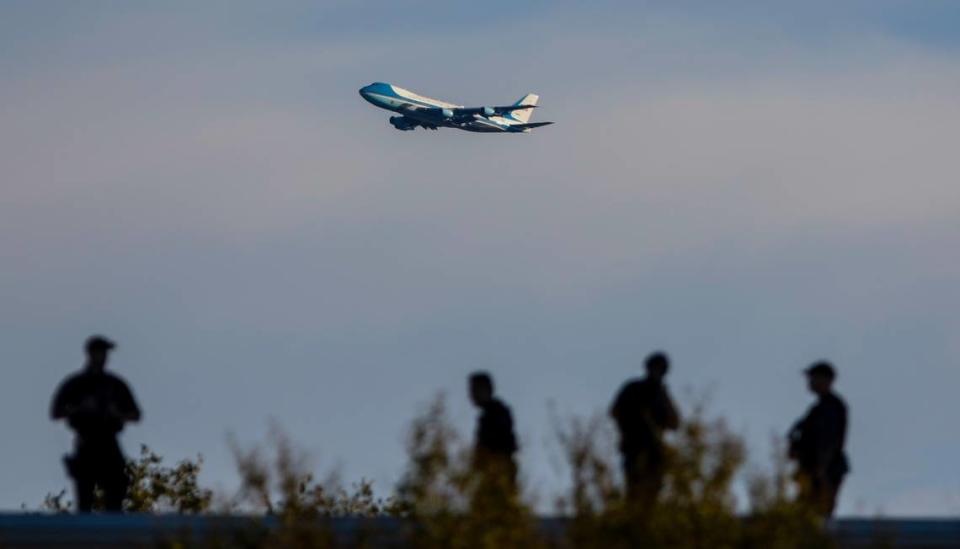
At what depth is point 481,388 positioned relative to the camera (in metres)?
22.4

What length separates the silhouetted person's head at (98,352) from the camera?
74.0 feet

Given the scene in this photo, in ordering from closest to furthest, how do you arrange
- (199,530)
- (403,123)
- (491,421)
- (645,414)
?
(199,530), (645,414), (491,421), (403,123)

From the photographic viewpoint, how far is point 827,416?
22.4m

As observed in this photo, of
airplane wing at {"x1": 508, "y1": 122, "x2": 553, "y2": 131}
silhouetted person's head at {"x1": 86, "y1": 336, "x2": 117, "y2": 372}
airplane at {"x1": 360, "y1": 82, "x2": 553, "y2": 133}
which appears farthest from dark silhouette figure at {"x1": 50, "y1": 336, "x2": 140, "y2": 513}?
airplane wing at {"x1": 508, "y1": 122, "x2": 553, "y2": 131}

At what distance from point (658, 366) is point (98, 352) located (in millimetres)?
5582

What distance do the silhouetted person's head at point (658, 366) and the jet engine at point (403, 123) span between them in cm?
9337

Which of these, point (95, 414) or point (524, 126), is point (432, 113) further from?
point (95, 414)

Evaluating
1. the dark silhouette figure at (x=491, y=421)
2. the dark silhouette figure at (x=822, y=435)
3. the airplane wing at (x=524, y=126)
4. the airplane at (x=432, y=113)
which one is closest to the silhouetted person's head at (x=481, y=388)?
the dark silhouette figure at (x=491, y=421)

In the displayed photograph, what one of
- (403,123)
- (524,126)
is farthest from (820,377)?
(524,126)

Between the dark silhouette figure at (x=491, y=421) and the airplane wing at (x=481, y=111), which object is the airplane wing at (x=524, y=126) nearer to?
the airplane wing at (x=481, y=111)

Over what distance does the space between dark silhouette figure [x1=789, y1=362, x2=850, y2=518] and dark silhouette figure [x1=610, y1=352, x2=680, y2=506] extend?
1383 mm

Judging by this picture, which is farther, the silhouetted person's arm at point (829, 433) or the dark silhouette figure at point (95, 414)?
the dark silhouette figure at point (95, 414)

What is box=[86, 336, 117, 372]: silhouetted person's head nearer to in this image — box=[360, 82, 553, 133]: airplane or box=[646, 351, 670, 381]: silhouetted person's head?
box=[646, 351, 670, 381]: silhouetted person's head

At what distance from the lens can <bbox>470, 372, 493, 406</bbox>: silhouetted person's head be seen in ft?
73.2
